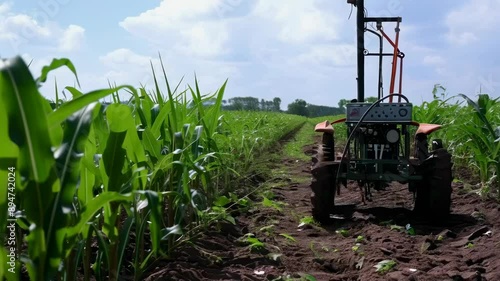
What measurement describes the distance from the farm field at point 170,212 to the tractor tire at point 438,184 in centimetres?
11

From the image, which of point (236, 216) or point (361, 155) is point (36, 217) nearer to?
point (236, 216)

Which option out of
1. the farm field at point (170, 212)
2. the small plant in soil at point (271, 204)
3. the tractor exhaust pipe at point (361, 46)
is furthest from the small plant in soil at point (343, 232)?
the tractor exhaust pipe at point (361, 46)

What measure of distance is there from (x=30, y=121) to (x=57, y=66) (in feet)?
1.20

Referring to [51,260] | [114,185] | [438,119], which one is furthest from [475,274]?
[438,119]

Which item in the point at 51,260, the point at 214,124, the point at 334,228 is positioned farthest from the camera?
the point at 334,228

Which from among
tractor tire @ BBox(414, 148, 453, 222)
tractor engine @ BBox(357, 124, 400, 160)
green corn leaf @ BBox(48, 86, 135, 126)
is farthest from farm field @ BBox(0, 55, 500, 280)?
tractor engine @ BBox(357, 124, 400, 160)

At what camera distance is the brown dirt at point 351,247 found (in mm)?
2850

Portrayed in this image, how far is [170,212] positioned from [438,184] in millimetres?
2165

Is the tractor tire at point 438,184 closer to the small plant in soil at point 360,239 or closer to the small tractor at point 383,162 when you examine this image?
the small tractor at point 383,162

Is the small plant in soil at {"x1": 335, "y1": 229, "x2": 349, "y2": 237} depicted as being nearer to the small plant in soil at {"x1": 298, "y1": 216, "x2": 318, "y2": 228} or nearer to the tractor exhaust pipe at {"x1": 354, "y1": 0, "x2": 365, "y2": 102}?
the small plant in soil at {"x1": 298, "y1": 216, "x2": 318, "y2": 228}

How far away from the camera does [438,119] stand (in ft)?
25.4

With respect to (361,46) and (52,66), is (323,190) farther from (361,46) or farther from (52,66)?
(52,66)

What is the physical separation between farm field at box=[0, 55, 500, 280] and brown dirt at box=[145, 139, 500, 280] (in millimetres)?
11

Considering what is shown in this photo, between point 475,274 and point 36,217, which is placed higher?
point 36,217
